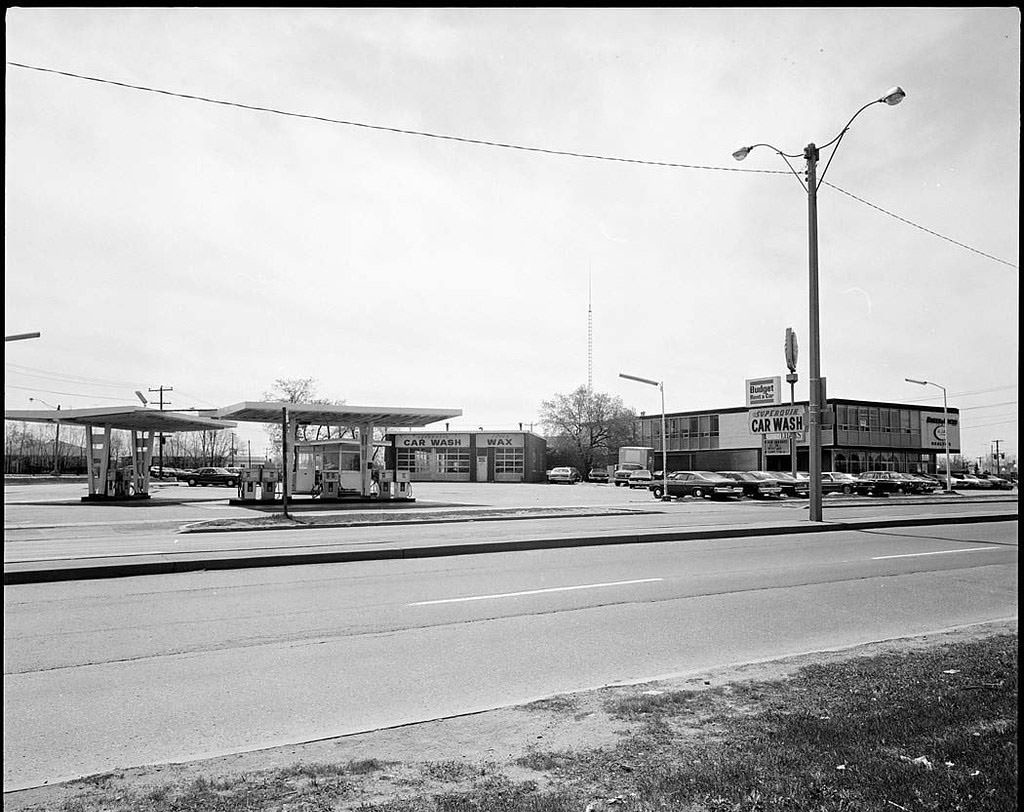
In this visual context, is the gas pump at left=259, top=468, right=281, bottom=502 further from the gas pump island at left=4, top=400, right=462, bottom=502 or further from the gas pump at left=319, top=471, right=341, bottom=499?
the gas pump at left=319, top=471, right=341, bottom=499

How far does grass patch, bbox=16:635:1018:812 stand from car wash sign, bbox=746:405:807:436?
23.5m

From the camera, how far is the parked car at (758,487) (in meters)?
40.5

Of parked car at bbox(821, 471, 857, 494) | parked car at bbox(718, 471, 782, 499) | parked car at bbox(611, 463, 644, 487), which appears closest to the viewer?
parked car at bbox(718, 471, 782, 499)

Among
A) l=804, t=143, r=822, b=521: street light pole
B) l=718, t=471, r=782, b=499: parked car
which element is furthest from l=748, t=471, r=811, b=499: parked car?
l=804, t=143, r=822, b=521: street light pole

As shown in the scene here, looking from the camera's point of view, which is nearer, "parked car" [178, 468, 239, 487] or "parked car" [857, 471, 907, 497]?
Answer: "parked car" [857, 471, 907, 497]

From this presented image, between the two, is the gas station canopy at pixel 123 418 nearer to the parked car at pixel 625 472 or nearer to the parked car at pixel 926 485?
the parked car at pixel 625 472

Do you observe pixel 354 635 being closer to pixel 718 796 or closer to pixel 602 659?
pixel 602 659

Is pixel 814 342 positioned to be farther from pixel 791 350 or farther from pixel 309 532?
pixel 309 532

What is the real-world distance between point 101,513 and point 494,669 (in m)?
23.2

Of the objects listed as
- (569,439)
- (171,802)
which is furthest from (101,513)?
(569,439)

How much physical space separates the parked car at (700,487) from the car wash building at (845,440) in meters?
28.2

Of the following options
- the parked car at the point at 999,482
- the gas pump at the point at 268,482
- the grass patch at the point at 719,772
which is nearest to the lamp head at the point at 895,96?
the grass patch at the point at 719,772

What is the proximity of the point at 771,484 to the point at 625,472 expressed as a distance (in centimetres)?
2660

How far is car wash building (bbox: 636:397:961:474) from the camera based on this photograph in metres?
72.0
